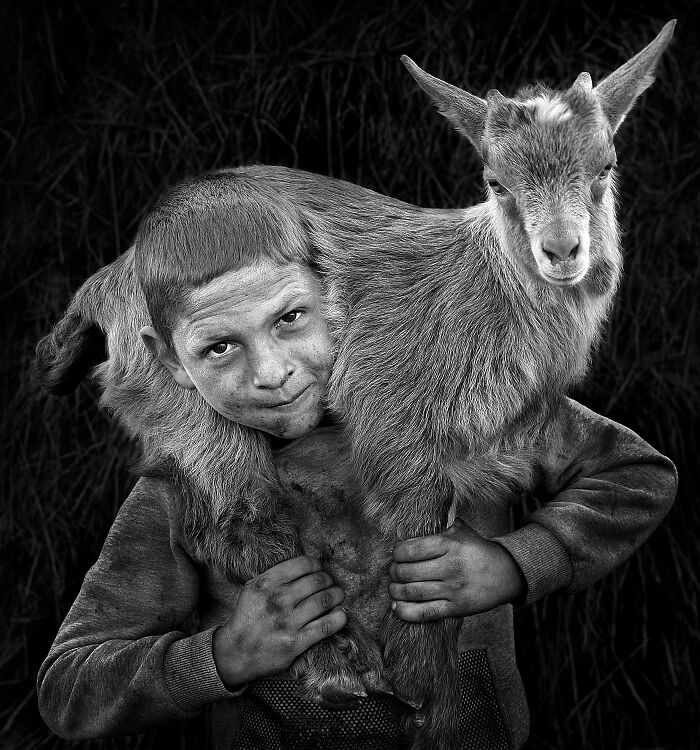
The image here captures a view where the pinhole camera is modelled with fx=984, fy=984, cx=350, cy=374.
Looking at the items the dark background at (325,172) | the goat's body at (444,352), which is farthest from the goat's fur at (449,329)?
the dark background at (325,172)

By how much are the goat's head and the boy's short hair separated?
15 cm

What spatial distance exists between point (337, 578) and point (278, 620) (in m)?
0.07

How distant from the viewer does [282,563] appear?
793 mm

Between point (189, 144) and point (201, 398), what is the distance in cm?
73

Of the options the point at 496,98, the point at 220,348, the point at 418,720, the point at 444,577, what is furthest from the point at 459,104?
the point at 418,720

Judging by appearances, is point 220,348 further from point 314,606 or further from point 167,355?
point 314,606

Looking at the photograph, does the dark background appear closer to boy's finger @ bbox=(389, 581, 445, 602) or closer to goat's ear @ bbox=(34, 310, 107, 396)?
goat's ear @ bbox=(34, 310, 107, 396)

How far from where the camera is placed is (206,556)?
2.71 ft

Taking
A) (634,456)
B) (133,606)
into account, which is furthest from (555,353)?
(133,606)

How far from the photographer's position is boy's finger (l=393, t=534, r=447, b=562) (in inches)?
29.8

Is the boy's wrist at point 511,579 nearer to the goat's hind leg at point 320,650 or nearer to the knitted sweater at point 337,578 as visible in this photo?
the knitted sweater at point 337,578

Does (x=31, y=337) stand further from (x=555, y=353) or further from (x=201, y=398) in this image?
(x=555, y=353)

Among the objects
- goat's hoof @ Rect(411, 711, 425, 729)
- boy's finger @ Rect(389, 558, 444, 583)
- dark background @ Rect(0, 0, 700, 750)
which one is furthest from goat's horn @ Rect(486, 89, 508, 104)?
dark background @ Rect(0, 0, 700, 750)

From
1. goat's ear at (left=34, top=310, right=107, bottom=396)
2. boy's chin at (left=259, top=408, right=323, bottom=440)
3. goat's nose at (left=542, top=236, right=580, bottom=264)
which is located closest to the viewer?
goat's nose at (left=542, top=236, right=580, bottom=264)
